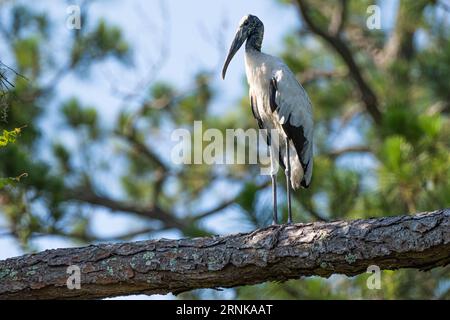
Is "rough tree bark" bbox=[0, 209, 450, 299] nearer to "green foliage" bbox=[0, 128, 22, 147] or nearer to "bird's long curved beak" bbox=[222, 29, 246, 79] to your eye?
"green foliage" bbox=[0, 128, 22, 147]

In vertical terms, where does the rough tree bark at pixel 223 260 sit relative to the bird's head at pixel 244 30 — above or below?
below

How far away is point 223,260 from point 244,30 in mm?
2719

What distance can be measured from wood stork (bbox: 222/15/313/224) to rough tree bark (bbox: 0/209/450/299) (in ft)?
5.88

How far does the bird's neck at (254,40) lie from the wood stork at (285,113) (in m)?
0.16

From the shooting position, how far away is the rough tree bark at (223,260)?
457 cm

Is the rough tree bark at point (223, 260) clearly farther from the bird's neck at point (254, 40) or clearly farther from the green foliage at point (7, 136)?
the bird's neck at point (254, 40)

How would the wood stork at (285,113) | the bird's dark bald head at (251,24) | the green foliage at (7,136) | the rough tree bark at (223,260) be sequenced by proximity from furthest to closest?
1. the bird's dark bald head at (251,24)
2. the wood stork at (285,113)
3. the rough tree bark at (223,260)
4. the green foliage at (7,136)

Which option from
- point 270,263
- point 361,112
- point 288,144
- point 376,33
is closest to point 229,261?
point 270,263

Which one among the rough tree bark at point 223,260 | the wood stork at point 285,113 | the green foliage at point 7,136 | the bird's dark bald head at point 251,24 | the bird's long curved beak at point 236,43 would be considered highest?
the bird's dark bald head at point 251,24

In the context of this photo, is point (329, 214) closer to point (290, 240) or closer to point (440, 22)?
point (290, 240)

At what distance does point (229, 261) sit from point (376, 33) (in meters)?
8.96

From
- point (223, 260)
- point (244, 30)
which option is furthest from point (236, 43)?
point (223, 260)

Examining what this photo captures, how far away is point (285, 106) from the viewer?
6.71 m

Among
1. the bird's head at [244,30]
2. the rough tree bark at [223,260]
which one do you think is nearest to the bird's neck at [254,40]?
the bird's head at [244,30]
